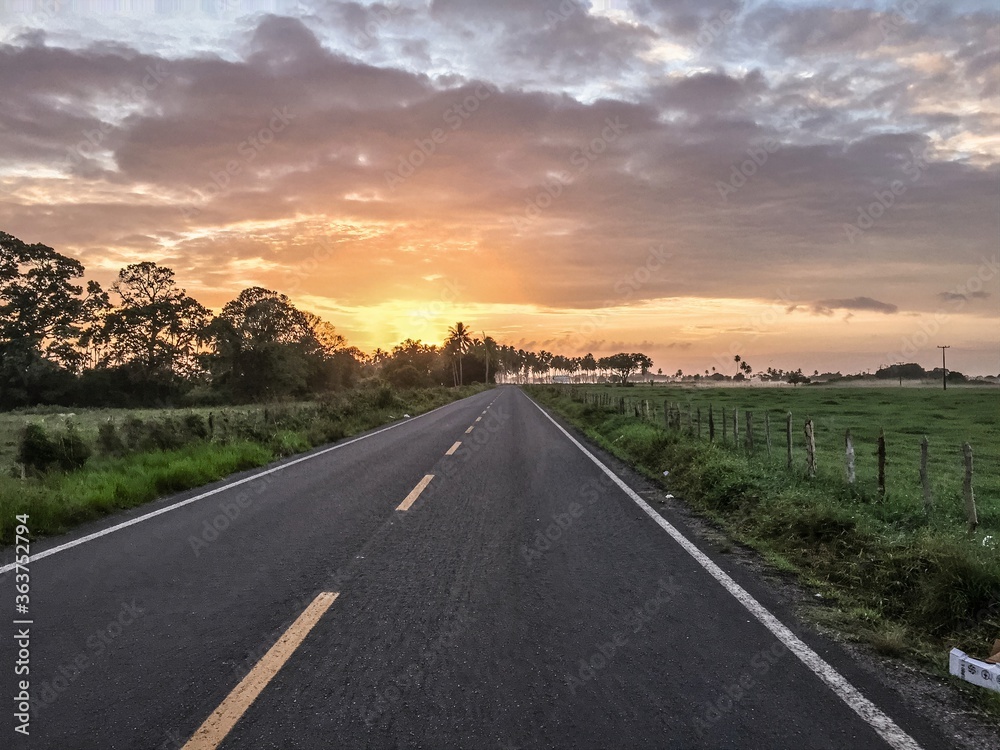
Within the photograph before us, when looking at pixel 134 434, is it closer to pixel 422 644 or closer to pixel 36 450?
pixel 36 450

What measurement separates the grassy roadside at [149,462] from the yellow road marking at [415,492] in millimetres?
4052

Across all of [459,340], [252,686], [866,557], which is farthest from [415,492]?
[459,340]

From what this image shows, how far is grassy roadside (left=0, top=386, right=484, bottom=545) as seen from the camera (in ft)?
25.7

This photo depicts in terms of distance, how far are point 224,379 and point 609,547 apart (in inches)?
2354

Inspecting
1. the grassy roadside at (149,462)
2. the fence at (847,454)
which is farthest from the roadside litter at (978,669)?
the grassy roadside at (149,462)

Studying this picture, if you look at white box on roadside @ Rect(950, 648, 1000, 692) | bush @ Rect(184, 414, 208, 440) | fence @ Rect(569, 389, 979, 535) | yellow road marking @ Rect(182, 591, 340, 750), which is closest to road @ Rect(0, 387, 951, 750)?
yellow road marking @ Rect(182, 591, 340, 750)

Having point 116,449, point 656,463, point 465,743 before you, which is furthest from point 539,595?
point 116,449

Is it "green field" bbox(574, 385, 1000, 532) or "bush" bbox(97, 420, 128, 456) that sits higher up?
"bush" bbox(97, 420, 128, 456)

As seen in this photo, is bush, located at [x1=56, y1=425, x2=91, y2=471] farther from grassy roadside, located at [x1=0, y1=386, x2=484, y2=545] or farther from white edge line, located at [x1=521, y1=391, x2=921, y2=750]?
white edge line, located at [x1=521, y1=391, x2=921, y2=750]

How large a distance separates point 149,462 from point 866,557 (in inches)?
462

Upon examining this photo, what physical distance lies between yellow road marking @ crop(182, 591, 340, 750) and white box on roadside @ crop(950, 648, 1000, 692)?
406 centimetres

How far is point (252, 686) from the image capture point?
3.43m

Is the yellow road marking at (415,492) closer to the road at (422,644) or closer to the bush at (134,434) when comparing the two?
the road at (422,644)

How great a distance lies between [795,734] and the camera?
303 centimetres
